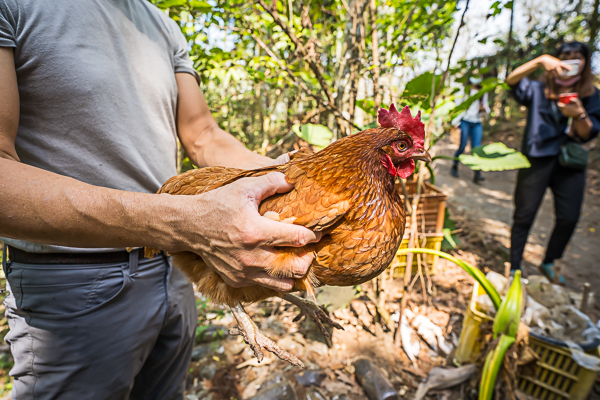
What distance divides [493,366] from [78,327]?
2.37 meters

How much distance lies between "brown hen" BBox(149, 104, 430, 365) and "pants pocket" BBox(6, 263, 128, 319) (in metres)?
0.33

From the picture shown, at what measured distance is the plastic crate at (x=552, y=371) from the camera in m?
2.22

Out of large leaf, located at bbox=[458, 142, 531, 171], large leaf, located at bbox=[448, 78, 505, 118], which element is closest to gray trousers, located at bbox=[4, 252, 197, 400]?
large leaf, located at bbox=[448, 78, 505, 118]

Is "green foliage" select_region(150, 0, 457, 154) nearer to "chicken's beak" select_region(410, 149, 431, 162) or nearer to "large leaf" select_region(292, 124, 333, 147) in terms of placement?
"large leaf" select_region(292, 124, 333, 147)

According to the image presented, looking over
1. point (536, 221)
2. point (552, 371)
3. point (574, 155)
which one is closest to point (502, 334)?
point (552, 371)

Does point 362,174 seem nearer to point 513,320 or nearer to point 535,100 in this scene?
point 513,320

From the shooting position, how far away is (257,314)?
3.30 meters

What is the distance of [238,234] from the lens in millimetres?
878

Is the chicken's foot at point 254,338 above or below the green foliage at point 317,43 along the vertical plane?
below

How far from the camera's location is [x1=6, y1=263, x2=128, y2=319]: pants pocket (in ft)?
3.65

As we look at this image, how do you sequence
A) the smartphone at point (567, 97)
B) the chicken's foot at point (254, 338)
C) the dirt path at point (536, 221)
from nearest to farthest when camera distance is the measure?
the chicken's foot at point (254, 338) → the smartphone at point (567, 97) → the dirt path at point (536, 221)

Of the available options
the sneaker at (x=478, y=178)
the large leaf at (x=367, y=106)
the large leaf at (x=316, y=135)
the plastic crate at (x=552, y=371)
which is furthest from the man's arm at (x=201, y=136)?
the sneaker at (x=478, y=178)

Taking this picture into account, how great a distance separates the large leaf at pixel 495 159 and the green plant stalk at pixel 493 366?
1369 mm

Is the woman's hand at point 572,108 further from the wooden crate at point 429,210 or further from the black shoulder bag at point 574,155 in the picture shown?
the wooden crate at point 429,210
